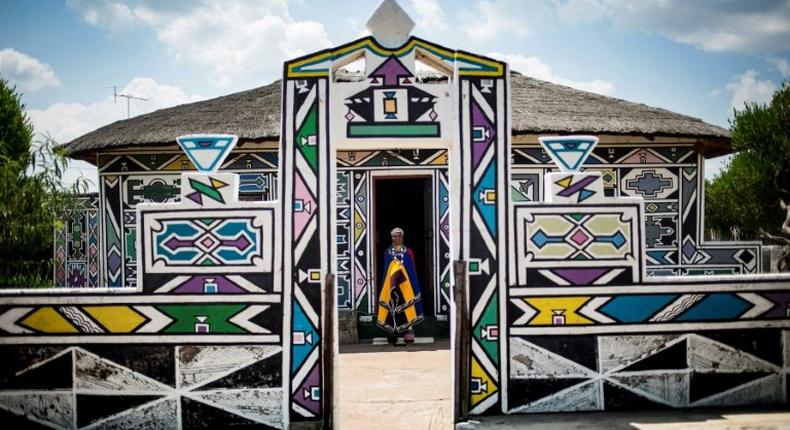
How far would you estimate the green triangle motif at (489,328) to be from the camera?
5.45 metres

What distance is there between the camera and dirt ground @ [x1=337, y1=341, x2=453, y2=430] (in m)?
5.77

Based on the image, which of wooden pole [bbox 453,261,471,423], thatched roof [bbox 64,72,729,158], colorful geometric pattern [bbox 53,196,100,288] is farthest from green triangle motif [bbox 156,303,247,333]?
colorful geometric pattern [bbox 53,196,100,288]

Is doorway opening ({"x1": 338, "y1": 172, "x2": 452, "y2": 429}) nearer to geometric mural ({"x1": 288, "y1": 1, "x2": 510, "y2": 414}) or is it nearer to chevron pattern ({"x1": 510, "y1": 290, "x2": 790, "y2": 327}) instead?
geometric mural ({"x1": 288, "y1": 1, "x2": 510, "y2": 414})

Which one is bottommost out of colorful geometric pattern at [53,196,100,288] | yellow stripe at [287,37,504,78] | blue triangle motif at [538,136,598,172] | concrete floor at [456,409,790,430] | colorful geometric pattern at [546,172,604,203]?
concrete floor at [456,409,790,430]

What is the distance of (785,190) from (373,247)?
7.63 metres

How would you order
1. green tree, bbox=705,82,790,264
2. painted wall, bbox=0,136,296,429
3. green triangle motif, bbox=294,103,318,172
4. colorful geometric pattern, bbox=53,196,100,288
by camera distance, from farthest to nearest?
green tree, bbox=705,82,790,264, colorful geometric pattern, bbox=53,196,100,288, green triangle motif, bbox=294,103,318,172, painted wall, bbox=0,136,296,429

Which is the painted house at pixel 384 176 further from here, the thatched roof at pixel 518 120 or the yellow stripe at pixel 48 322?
the yellow stripe at pixel 48 322

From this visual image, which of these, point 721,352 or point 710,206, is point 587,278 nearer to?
point 721,352

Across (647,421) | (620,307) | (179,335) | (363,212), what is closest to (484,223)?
(620,307)

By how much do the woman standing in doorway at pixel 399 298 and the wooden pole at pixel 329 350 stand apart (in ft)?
15.5

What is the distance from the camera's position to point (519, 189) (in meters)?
10.4

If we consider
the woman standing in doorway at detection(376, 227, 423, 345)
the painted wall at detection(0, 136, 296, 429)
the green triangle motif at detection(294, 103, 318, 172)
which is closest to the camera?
the painted wall at detection(0, 136, 296, 429)

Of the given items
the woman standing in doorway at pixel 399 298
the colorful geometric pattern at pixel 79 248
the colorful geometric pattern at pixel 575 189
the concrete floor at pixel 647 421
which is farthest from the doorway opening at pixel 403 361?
the colorful geometric pattern at pixel 79 248

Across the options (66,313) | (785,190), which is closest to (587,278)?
(66,313)
